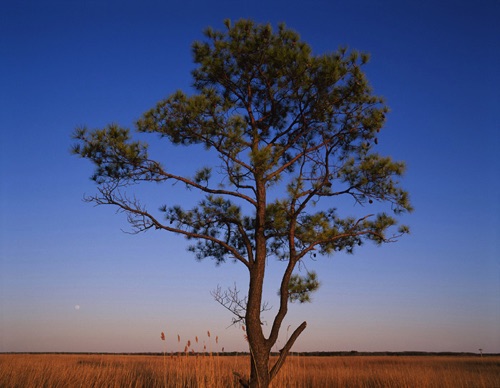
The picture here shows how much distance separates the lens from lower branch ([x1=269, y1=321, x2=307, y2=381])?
593 cm

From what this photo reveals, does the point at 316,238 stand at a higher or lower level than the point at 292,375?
higher

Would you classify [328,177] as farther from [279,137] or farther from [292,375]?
[292,375]

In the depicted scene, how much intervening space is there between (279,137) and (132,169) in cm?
211

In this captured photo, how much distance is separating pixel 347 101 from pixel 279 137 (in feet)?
3.53

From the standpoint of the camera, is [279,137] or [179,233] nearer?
[179,233]

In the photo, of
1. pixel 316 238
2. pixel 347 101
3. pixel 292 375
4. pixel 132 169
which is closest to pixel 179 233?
pixel 132 169

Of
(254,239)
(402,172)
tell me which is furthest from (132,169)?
(402,172)

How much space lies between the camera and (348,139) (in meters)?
6.93

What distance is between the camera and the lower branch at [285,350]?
5.93 metres

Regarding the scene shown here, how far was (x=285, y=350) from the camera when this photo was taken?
6070 millimetres

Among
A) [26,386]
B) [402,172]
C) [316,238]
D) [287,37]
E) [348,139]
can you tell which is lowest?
[26,386]

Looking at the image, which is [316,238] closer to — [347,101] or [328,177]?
[328,177]

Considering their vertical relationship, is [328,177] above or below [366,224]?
above

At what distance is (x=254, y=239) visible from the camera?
694 centimetres
